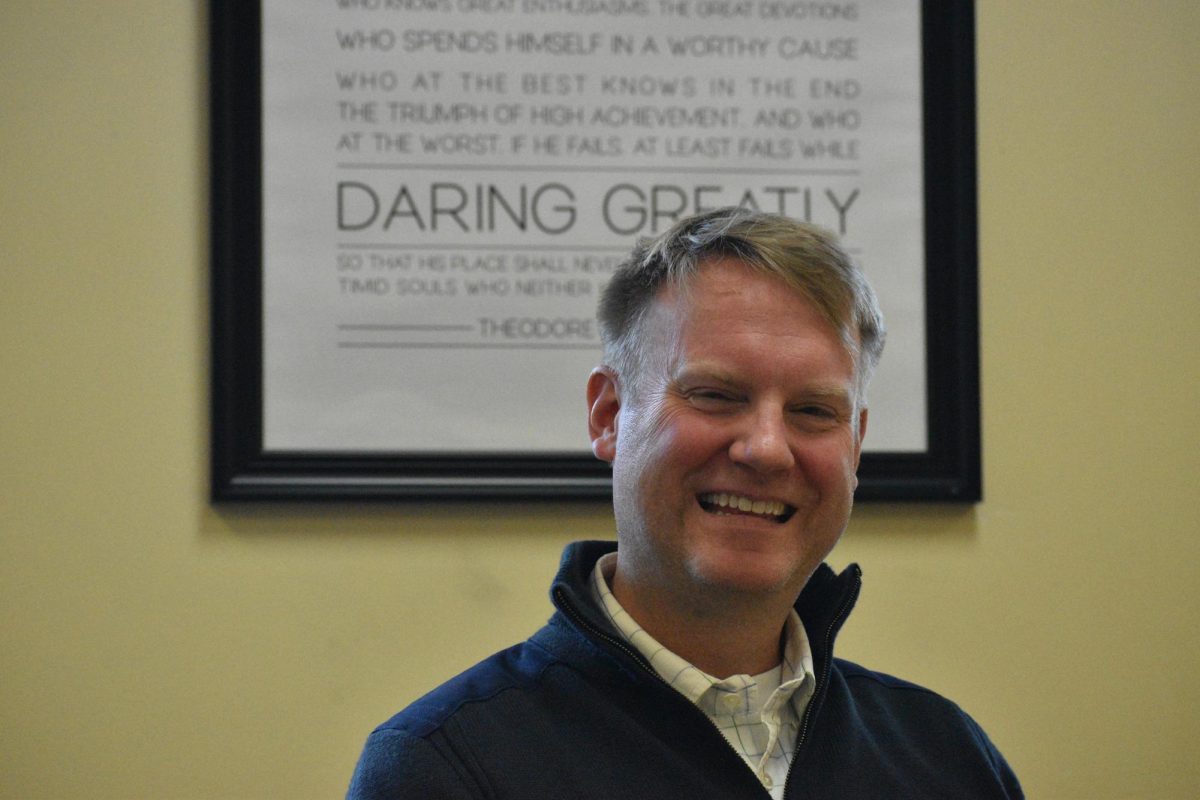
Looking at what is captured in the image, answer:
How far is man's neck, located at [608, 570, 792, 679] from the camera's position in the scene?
44.4 inches

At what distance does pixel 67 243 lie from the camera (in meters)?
1.62

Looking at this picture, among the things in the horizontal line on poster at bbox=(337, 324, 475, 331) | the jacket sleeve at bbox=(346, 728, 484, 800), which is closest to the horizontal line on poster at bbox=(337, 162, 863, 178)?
the horizontal line on poster at bbox=(337, 324, 475, 331)

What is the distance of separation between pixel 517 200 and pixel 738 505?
2.49 ft

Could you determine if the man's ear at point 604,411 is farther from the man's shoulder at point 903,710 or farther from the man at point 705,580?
the man's shoulder at point 903,710

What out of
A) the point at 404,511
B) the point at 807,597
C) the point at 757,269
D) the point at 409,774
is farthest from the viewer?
the point at 404,511

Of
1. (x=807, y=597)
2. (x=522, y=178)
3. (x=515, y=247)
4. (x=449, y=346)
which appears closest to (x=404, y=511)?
(x=449, y=346)

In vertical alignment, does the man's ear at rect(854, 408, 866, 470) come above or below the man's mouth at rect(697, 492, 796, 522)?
above

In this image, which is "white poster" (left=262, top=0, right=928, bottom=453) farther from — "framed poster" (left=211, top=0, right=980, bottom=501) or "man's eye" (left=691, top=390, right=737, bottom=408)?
"man's eye" (left=691, top=390, right=737, bottom=408)

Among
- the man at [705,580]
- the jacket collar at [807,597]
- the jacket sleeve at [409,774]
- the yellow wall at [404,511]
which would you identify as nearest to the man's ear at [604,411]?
the man at [705,580]

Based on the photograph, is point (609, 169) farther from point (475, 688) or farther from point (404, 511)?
point (475, 688)

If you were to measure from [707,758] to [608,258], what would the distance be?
0.85 metres

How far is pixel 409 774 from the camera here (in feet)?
3.31

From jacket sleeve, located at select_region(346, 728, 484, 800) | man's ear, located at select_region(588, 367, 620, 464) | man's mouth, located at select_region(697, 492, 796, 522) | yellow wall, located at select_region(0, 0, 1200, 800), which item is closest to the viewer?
jacket sleeve, located at select_region(346, 728, 484, 800)

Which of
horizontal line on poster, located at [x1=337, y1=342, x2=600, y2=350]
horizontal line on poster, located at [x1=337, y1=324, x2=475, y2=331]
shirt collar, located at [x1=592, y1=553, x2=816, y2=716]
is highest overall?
horizontal line on poster, located at [x1=337, y1=324, x2=475, y2=331]
